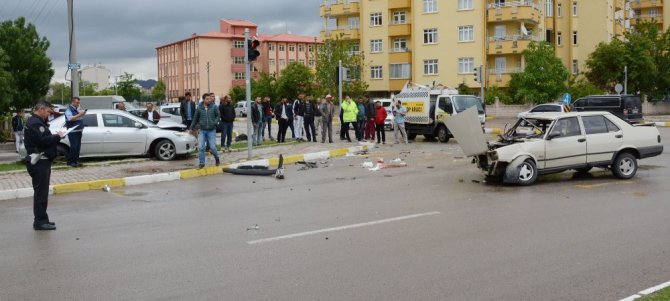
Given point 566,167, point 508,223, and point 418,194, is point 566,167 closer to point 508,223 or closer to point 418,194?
point 418,194

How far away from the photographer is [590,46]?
214 ft

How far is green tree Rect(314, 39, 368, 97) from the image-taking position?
5903 centimetres

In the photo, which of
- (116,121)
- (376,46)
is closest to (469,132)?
(116,121)

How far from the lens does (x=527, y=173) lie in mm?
12797

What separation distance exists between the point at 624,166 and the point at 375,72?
53.2 meters

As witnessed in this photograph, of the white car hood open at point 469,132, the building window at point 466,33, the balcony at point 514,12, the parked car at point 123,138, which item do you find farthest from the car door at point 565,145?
the building window at point 466,33

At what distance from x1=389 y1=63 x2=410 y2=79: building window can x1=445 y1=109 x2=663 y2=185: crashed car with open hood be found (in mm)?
50346

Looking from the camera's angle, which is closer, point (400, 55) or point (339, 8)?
point (400, 55)

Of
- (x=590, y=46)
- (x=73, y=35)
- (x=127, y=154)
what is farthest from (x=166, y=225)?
(x=590, y=46)

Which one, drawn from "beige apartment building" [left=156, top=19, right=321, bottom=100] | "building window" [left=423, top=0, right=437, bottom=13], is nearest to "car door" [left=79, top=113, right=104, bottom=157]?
"building window" [left=423, top=0, right=437, bottom=13]

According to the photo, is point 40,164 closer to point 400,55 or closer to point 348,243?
point 348,243

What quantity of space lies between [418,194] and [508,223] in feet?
10.1

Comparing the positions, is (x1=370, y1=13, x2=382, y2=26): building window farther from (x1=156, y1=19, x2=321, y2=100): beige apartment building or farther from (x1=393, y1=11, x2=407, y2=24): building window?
(x1=156, y1=19, x2=321, y2=100): beige apartment building

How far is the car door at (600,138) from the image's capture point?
13250mm
